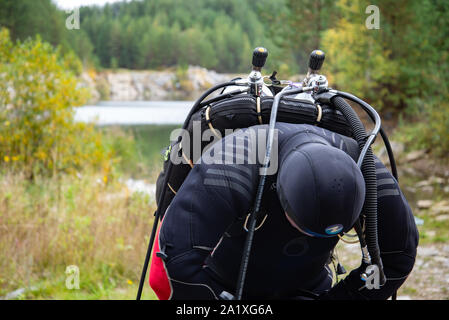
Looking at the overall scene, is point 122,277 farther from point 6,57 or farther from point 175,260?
point 6,57

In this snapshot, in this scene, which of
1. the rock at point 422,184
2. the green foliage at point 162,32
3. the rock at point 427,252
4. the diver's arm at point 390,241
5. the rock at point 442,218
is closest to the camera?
the diver's arm at point 390,241

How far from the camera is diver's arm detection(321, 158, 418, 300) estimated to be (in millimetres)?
1704

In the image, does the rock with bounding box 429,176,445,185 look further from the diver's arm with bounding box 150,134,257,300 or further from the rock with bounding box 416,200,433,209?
the diver's arm with bounding box 150,134,257,300

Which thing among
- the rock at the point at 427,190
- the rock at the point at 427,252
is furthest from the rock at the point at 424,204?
the rock at the point at 427,252

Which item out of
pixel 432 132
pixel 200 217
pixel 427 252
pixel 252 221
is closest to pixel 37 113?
pixel 427 252

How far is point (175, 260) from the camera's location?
160 cm

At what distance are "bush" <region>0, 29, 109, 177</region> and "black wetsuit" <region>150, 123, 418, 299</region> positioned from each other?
5.49m

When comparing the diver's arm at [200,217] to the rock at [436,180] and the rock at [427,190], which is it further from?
the rock at [436,180]

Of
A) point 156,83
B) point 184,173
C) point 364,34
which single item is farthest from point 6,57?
point 156,83

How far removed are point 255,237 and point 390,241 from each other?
52 cm

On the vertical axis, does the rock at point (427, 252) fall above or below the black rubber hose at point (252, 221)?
below

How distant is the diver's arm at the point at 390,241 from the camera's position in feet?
5.59

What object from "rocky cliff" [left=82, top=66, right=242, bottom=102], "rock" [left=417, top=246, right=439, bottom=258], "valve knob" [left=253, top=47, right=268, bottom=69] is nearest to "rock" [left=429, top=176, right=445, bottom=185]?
"rock" [left=417, top=246, right=439, bottom=258]
